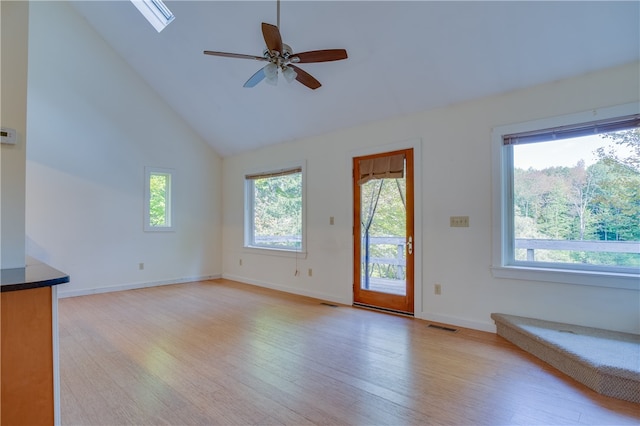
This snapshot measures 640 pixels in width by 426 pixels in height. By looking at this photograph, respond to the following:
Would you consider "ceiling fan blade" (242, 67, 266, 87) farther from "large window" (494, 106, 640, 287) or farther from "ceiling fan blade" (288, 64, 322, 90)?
"large window" (494, 106, 640, 287)

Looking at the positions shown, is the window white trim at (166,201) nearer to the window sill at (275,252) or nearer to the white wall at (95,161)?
the white wall at (95,161)

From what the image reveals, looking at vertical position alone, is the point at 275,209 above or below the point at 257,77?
below

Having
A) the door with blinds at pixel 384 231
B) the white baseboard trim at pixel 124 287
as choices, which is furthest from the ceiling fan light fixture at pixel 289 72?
the white baseboard trim at pixel 124 287

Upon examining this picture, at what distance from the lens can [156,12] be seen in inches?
170

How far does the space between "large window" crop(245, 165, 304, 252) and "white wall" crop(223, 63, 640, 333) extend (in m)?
0.31

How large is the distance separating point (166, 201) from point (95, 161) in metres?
1.30

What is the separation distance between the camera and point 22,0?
174 cm

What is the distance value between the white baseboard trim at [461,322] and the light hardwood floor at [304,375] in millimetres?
111

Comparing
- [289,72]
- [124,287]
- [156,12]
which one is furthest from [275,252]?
[156,12]

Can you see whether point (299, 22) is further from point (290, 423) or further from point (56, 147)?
point (56, 147)

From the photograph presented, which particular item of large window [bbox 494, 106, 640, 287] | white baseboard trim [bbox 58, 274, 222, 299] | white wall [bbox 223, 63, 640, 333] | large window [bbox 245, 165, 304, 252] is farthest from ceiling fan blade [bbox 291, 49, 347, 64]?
white baseboard trim [bbox 58, 274, 222, 299]

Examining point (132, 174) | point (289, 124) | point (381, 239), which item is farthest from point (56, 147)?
point (381, 239)

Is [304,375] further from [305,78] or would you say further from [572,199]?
[572,199]

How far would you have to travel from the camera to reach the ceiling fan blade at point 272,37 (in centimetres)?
237
